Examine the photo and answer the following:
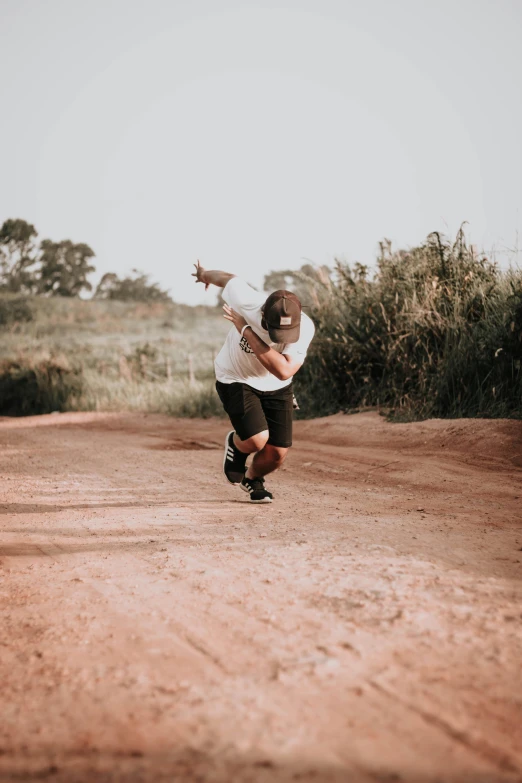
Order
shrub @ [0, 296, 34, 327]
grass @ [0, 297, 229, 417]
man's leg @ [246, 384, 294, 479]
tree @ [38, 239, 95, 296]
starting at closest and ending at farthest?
1. man's leg @ [246, 384, 294, 479]
2. grass @ [0, 297, 229, 417]
3. shrub @ [0, 296, 34, 327]
4. tree @ [38, 239, 95, 296]

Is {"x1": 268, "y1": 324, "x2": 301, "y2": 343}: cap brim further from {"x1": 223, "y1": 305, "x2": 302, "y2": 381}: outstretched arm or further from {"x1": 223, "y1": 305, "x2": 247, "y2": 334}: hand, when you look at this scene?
{"x1": 223, "y1": 305, "x2": 247, "y2": 334}: hand

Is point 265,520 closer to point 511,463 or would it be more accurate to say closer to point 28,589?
point 28,589

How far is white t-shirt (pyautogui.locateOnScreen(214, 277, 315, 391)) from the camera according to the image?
5.97 m

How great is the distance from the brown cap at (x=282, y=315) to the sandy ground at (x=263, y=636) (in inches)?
54.6

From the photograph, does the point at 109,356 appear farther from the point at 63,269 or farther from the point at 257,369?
the point at 63,269

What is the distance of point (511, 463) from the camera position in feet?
27.2

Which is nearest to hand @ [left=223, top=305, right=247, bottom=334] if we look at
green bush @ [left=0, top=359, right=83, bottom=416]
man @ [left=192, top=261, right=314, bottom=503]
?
man @ [left=192, top=261, right=314, bottom=503]

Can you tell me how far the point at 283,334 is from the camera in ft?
18.7

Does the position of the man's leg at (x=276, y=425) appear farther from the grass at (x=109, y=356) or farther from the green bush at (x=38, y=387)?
the green bush at (x=38, y=387)

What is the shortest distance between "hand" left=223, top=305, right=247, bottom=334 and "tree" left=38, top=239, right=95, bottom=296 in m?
58.0

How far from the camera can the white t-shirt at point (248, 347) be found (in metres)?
5.97

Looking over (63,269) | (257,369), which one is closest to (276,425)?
(257,369)

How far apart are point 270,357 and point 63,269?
59.0 metres

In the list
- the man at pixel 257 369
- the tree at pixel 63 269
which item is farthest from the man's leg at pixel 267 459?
the tree at pixel 63 269
